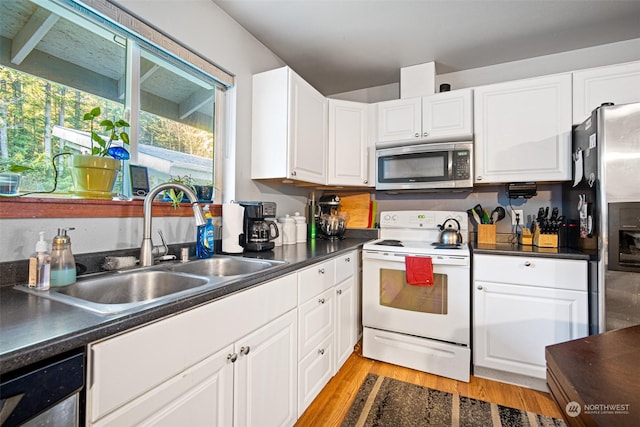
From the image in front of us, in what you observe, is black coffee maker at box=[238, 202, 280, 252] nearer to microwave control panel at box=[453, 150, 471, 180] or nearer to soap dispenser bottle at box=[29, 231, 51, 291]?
soap dispenser bottle at box=[29, 231, 51, 291]

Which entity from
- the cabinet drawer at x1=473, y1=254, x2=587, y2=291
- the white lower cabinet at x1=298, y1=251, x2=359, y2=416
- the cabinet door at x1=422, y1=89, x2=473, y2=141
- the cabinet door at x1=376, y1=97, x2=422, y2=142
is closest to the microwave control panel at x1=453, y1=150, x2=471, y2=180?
the cabinet door at x1=422, y1=89, x2=473, y2=141

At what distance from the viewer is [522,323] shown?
1881mm

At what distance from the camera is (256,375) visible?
1.17 m

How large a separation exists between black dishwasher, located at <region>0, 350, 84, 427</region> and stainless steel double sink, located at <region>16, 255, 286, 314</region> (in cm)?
16

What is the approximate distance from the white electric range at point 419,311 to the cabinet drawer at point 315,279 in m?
0.53

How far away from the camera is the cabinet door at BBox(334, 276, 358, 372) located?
194cm

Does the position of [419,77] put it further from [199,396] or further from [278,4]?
[199,396]

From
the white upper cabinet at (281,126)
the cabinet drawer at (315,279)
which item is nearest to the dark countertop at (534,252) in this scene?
the cabinet drawer at (315,279)

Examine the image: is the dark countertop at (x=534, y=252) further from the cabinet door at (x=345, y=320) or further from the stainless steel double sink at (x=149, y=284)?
the stainless steel double sink at (x=149, y=284)

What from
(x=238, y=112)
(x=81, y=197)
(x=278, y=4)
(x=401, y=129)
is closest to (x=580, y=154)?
(x=401, y=129)

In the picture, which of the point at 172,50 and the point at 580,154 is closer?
the point at 172,50

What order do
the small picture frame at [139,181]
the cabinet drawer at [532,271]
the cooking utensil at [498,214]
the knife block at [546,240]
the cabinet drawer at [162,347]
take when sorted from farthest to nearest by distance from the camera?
the cooking utensil at [498,214] → the knife block at [546,240] → the cabinet drawer at [532,271] → the small picture frame at [139,181] → the cabinet drawer at [162,347]

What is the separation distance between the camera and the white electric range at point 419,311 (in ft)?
6.48

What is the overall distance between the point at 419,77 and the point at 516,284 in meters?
1.83
